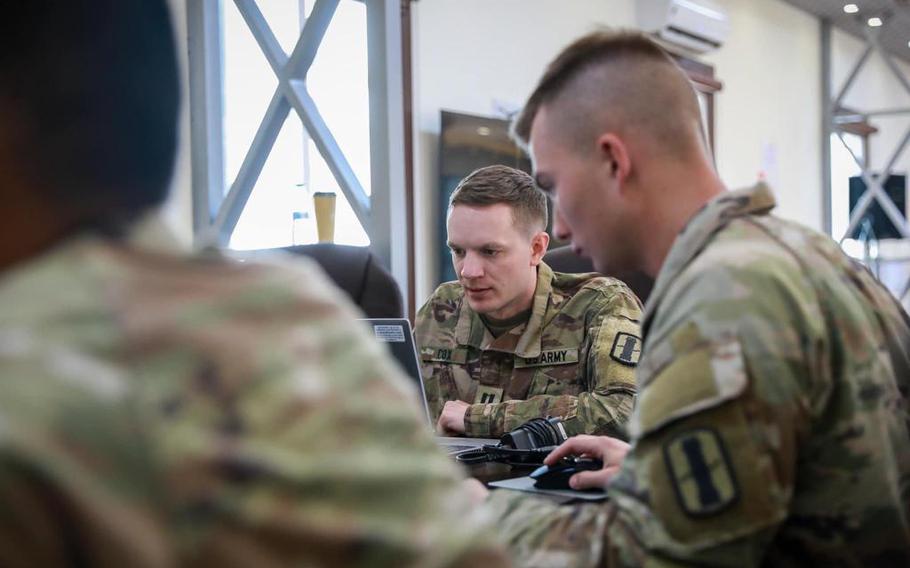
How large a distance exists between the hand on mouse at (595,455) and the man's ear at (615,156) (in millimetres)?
388

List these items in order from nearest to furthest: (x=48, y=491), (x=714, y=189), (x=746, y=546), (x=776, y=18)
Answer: (x=48, y=491) → (x=746, y=546) → (x=714, y=189) → (x=776, y=18)

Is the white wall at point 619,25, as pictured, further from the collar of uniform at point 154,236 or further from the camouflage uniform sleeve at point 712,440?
the collar of uniform at point 154,236

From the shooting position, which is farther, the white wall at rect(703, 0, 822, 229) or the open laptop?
the white wall at rect(703, 0, 822, 229)

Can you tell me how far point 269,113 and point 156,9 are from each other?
240 cm

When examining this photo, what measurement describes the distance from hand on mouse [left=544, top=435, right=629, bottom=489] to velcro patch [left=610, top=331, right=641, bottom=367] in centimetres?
78

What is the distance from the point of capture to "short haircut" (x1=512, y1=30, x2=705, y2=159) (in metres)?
1.38

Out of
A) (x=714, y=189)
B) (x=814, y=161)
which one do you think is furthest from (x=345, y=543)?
(x=814, y=161)

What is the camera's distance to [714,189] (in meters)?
1.35

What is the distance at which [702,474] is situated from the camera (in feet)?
3.31

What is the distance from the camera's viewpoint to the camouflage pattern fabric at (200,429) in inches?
16.8

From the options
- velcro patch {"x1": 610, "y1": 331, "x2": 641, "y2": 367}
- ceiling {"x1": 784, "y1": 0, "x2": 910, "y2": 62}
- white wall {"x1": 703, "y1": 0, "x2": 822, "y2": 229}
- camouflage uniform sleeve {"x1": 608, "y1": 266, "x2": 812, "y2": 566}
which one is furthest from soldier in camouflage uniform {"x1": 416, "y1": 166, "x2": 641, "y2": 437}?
ceiling {"x1": 784, "y1": 0, "x2": 910, "y2": 62}

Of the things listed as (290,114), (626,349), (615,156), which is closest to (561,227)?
(615,156)

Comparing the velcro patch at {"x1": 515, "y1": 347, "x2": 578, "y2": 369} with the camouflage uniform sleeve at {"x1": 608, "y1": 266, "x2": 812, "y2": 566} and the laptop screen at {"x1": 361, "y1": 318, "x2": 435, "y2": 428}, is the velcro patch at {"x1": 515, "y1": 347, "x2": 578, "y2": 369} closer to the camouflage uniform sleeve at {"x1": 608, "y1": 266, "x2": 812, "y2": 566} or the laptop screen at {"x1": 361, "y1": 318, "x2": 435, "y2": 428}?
the laptop screen at {"x1": 361, "y1": 318, "x2": 435, "y2": 428}

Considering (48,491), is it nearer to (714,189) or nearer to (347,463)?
(347,463)
